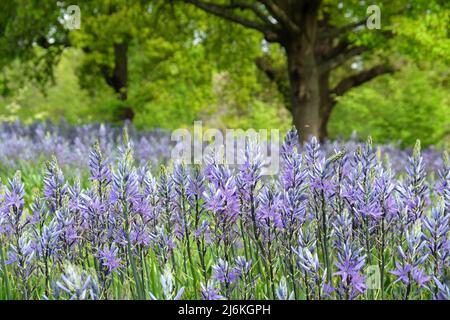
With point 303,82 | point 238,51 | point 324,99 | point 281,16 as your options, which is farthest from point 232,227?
point 324,99

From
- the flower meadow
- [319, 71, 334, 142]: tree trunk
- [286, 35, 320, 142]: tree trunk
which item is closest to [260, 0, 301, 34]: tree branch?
[286, 35, 320, 142]: tree trunk

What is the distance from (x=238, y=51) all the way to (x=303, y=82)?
165 inches

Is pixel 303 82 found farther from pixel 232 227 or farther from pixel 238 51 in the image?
pixel 232 227

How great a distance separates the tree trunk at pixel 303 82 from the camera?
1302cm

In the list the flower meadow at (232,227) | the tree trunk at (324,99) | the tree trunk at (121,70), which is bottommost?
the flower meadow at (232,227)

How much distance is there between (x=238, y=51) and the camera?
1695 centimetres

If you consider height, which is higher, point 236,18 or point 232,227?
point 236,18

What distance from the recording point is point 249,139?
10.3 feet

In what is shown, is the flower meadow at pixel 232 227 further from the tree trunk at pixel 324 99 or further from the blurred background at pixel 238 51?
the tree trunk at pixel 324 99

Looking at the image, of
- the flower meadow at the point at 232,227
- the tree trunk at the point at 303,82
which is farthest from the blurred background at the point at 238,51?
the flower meadow at the point at 232,227

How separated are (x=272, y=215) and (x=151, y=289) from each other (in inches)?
32.3

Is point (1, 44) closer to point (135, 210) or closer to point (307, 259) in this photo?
point (135, 210)

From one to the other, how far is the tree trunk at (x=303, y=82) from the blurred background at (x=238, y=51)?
24 millimetres

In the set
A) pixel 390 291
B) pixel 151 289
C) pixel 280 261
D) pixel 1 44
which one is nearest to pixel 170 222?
pixel 151 289
